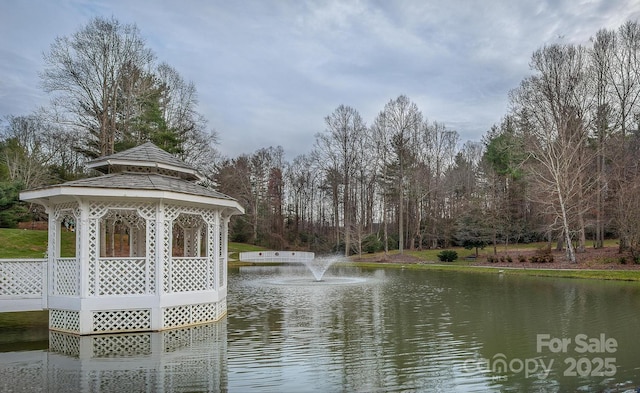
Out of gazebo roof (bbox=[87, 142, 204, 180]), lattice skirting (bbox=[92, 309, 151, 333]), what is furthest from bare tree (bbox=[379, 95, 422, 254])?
lattice skirting (bbox=[92, 309, 151, 333])

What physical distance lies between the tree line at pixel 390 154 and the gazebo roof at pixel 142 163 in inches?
526

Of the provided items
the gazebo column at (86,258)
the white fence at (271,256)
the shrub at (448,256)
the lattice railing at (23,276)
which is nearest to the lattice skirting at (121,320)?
the gazebo column at (86,258)

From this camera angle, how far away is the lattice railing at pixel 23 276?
1020cm

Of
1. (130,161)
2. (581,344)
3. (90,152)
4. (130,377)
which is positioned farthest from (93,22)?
(581,344)

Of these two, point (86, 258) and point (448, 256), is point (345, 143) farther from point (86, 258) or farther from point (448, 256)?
point (86, 258)

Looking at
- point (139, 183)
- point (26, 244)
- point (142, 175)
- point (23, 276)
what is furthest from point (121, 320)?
point (26, 244)

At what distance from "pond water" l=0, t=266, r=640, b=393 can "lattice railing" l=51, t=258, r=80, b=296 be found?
99 centimetres

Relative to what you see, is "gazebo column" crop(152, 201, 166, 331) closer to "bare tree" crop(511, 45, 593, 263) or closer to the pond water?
the pond water

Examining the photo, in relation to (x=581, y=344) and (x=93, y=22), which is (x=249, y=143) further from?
(x=581, y=344)

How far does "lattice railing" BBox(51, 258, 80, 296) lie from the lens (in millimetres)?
9906

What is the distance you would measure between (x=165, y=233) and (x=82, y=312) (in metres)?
2.39

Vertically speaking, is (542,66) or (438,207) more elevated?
(542,66)

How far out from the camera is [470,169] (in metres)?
51.5

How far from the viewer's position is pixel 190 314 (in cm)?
1080
